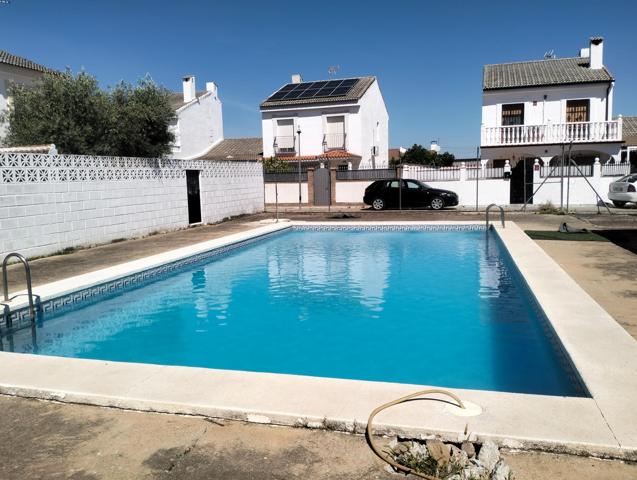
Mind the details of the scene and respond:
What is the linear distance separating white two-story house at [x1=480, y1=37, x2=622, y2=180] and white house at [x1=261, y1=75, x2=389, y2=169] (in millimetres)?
7940

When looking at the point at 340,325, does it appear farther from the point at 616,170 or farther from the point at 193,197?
the point at 616,170

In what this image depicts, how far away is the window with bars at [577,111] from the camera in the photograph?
2873 centimetres

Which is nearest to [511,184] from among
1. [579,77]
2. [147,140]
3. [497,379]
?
[579,77]

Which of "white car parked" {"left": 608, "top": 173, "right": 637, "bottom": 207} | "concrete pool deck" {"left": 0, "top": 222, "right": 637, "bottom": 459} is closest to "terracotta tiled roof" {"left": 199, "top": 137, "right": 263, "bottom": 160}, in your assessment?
"white car parked" {"left": 608, "top": 173, "right": 637, "bottom": 207}

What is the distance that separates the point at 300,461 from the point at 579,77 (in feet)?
A: 103

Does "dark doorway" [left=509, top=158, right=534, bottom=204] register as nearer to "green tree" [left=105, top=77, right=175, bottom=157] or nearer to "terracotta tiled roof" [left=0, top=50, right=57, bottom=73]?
"green tree" [left=105, top=77, right=175, bottom=157]

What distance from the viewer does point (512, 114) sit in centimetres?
2972

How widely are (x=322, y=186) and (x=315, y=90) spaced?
11.1 meters

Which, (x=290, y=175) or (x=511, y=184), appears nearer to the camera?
(x=511, y=184)

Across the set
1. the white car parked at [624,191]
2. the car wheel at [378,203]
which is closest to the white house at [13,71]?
the car wheel at [378,203]

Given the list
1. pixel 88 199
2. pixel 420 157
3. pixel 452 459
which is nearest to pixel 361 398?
pixel 452 459

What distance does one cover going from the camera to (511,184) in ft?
83.5

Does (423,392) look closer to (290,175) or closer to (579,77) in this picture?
(290,175)

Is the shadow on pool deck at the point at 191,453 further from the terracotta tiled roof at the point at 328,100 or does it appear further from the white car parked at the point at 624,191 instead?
the terracotta tiled roof at the point at 328,100
